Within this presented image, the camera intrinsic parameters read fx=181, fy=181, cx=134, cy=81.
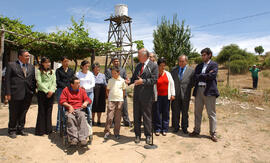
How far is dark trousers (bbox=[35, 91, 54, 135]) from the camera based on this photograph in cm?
414

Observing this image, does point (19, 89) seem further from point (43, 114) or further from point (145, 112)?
point (145, 112)

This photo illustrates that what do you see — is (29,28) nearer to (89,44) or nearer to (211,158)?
(89,44)

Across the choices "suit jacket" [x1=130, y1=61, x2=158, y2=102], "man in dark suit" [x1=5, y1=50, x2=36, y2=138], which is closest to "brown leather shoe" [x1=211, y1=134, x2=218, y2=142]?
"suit jacket" [x1=130, y1=61, x2=158, y2=102]

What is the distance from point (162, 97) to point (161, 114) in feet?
1.46

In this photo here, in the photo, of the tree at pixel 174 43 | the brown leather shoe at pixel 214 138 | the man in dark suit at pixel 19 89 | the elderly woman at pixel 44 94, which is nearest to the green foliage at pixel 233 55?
the tree at pixel 174 43

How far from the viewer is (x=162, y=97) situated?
460 centimetres

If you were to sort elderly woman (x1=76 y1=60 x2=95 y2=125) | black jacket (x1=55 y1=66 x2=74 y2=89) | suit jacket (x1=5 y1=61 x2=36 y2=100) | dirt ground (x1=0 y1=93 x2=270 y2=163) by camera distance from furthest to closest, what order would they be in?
elderly woman (x1=76 y1=60 x2=95 y2=125), black jacket (x1=55 y1=66 x2=74 y2=89), suit jacket (x1=5 y1=61 x2=36 y2=100), dirt ground (x1=0 y1=93 x2=270 y2=163)

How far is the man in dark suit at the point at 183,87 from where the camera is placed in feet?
15.0

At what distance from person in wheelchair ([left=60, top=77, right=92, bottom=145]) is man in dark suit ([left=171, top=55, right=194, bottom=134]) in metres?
2.28

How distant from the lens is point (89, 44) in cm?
834

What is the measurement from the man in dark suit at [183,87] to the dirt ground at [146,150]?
56 centimetres

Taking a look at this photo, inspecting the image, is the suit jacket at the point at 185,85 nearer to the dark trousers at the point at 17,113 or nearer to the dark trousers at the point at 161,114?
the dark trousers at the point at 161,114

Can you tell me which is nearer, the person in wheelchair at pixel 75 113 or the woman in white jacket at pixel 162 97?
the person in wheelchair at pixel 75 113

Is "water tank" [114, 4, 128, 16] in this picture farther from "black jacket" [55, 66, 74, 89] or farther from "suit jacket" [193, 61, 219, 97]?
"suit jacket" [193, 61, 219, 97]
